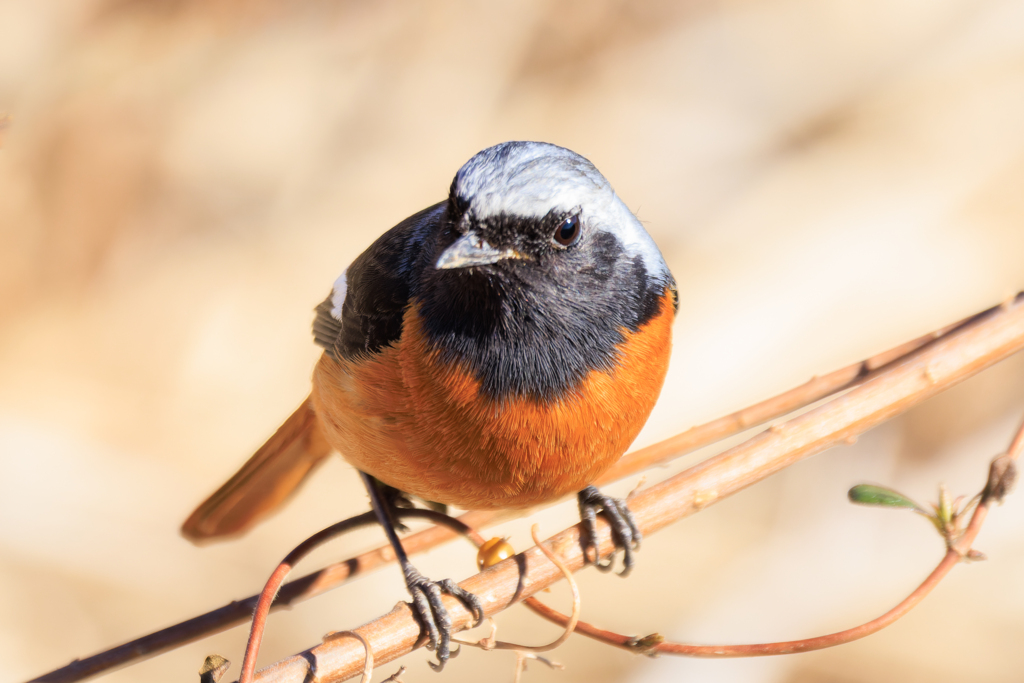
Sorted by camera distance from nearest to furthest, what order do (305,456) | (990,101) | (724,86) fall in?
(305,456)
(990,101)
(724,86)

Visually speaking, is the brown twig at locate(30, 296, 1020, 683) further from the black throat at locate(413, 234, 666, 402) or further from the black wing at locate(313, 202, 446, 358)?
the black wing at locate(313, 202, 446, 358)

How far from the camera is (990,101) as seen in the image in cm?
485

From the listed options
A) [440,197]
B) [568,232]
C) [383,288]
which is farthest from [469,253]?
[440,197]

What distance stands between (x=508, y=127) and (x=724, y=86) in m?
1.28

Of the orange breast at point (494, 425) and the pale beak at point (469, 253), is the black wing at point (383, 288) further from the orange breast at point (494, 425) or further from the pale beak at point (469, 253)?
the pale beak at point (469, 253)

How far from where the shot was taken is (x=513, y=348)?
2.59 metres

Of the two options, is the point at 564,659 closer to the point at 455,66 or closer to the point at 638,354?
the point at 638,354

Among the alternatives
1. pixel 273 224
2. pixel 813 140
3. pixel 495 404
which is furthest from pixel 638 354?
pixel 273 224

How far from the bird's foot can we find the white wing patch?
1.06 metres

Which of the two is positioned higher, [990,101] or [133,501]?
[990,101]

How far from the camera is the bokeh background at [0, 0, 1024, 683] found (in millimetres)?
4520

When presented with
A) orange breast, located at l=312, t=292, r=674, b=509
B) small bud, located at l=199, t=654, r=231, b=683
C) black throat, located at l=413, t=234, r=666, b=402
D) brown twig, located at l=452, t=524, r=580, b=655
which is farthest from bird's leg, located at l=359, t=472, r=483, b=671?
small bud, located at l=199, t=654, r=231, b=683

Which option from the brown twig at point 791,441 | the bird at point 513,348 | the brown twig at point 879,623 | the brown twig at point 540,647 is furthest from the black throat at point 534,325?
the brown twig at point 879,623

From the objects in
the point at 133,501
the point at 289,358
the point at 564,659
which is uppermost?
the point at 289,358
